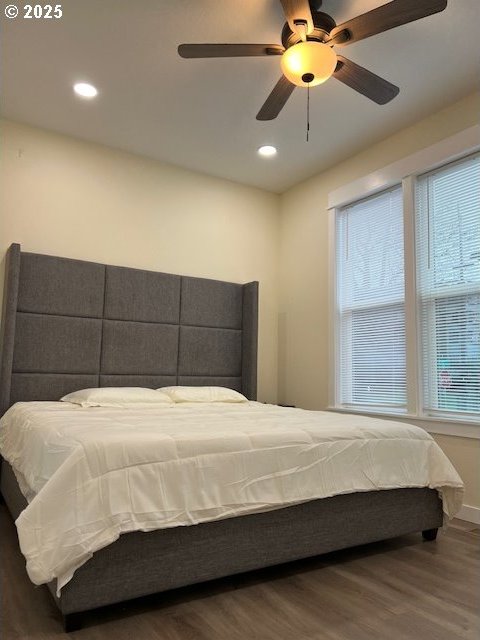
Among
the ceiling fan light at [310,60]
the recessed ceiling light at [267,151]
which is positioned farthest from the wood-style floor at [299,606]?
the recessed ceiling light at [267,151]

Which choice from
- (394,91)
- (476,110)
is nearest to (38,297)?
(394,91)

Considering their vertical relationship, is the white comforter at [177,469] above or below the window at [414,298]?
→ below

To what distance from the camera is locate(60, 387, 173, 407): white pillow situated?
3.35 meters

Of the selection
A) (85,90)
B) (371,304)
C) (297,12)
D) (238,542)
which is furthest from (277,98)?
(238,542)

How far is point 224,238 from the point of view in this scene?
481 centimetres

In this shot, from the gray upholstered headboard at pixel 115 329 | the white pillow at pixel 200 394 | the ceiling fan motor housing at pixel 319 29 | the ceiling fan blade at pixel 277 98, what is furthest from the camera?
the white pillow at pixel 200 394

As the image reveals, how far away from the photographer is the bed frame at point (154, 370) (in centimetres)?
183

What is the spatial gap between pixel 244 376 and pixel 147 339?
39.9 inches

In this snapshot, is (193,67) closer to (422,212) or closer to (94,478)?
(422,212)

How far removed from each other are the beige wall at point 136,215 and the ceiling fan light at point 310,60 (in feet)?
7.57

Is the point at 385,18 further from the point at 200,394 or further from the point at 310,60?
the point at 200,394

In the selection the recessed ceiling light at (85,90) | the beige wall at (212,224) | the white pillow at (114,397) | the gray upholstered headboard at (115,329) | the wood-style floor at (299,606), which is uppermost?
the recessed ceiling light at (85,90)

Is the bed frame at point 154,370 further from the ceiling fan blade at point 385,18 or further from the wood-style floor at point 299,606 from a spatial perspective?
the ceiling fan blade at point 385,18

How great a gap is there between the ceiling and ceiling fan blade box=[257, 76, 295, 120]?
0.39 meters
